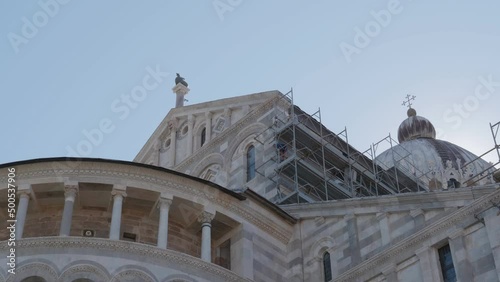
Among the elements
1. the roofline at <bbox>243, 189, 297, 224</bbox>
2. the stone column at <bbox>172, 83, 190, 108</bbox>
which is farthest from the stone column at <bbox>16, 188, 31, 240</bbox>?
the stone column at <bbox>172, 83, 190, 108</bbox>

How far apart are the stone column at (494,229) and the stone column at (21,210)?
1114 cm

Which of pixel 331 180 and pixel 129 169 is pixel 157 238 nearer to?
pixel 129 169

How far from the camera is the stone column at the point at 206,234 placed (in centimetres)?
2302

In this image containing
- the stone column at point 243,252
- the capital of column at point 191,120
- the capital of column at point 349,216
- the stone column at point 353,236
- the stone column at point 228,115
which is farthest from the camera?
the capital of column at point 191,120

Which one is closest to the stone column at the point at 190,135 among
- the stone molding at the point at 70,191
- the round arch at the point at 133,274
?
the stone molding at the point at 70,191

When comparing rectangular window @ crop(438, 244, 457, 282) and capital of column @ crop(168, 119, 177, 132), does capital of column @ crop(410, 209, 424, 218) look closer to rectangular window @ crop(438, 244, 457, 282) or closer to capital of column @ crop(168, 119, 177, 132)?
rectangular window @ crop(438, 244, 457, 282)

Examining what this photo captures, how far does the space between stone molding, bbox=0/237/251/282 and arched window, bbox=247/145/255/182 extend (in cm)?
817

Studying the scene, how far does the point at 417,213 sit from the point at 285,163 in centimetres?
735

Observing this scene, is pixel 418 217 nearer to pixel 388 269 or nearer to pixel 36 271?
pixel 388 269

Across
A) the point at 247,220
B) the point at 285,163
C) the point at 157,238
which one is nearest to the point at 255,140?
the point at 285,163

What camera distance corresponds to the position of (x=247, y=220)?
24719mm

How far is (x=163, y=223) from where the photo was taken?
22.9 m

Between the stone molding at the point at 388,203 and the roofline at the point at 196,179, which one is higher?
the roofline at the point at 196,179

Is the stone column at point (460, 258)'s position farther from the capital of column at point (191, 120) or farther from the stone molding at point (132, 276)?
the capital of column at point (191, 120)
